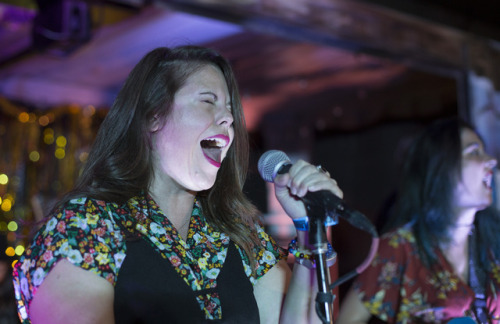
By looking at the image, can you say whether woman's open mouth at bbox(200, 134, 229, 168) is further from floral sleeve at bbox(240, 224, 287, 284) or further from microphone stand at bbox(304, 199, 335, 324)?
microphone stand at bbox(304, 199, 335, 324)

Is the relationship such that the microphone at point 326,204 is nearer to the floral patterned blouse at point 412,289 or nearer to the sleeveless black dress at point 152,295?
the sleeveless black dress at point 152,295

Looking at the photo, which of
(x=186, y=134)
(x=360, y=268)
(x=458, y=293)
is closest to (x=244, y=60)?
(x=458, y=293)

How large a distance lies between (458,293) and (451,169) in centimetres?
58

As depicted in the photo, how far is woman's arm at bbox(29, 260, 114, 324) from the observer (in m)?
1.25

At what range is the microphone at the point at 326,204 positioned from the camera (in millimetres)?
1212

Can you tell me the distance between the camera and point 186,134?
1553 mm

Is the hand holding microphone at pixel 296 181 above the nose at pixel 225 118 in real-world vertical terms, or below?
below

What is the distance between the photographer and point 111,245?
135 cm

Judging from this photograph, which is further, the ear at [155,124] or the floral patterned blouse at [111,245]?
the ear at [155,124]

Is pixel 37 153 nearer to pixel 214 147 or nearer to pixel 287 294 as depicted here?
pixel 214 147

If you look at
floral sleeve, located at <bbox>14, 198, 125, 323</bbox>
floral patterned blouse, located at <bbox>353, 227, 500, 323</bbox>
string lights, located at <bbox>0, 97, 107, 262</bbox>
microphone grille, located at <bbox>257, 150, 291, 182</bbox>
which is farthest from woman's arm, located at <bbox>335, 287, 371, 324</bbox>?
string lights, located at <bbox>0, 97, 107, 262</bbox>

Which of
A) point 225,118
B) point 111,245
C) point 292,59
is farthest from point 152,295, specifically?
point 292,59

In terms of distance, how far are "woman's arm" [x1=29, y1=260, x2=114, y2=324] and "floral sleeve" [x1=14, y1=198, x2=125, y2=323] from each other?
0.02m

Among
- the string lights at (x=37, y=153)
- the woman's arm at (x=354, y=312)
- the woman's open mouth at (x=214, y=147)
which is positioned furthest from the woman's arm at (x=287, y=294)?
the string lights at (x=37, y=153)
